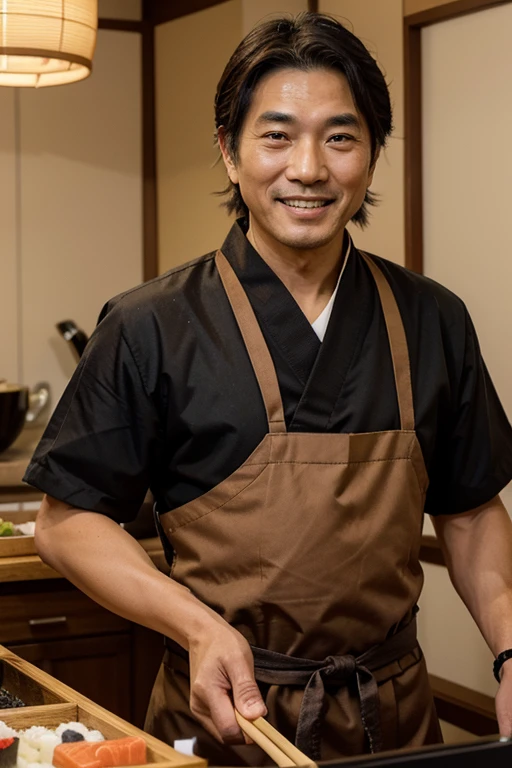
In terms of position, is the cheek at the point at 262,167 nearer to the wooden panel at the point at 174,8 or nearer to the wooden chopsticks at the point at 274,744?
the wooden chopsticks at the point at 274,744

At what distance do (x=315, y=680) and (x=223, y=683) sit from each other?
28 centimetres

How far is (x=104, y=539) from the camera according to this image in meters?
1.67

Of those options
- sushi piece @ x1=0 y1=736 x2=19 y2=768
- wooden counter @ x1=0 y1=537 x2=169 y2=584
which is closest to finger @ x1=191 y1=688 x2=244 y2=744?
sushi piece @ x1=0 y1=736 x2=19 y2=768

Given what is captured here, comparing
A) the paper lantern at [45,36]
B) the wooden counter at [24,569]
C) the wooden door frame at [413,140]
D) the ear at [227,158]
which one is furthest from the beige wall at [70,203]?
the ear at [227,158]

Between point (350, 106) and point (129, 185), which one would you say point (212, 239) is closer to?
point (129, 185)

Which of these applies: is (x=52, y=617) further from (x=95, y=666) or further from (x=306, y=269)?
(x=306, y=269)

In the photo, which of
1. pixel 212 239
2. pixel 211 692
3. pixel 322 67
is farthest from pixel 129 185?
pixel 211 692

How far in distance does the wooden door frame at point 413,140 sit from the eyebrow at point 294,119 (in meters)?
1.76

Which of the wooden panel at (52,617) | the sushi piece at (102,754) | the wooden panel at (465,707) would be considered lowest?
the wooden panel at (465,707)

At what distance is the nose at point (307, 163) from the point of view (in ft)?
5.51

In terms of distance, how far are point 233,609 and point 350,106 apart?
0.75 metres

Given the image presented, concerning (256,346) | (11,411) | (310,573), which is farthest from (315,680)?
(11,411)

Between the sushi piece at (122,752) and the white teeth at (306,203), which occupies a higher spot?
the white teeth at (306,203)

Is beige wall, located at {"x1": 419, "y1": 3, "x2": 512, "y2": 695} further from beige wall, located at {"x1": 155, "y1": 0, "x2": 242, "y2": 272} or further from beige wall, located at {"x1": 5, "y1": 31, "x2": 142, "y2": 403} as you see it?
beige wall, located at {"x1": 5, "y1": 31, "x2": 142, "y2": 403}
